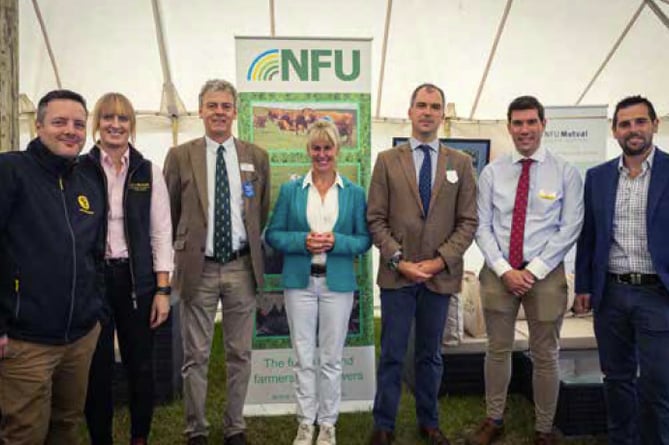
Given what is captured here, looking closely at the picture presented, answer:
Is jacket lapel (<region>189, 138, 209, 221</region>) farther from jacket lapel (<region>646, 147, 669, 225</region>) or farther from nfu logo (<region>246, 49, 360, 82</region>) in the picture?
jacket lapel (<region>646, 147, 669, 225</region>)

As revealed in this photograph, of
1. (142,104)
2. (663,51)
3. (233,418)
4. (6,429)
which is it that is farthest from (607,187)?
(142,104)

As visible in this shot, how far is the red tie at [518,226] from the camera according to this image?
2734 millimetres

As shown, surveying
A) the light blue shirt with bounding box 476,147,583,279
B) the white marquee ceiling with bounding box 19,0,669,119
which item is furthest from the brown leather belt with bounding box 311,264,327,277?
the white marquee ceiling with bounding box 19,0,669,119

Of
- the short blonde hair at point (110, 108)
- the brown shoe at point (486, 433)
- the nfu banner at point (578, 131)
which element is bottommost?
the brown shoe at point (486, 433)

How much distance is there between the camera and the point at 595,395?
299 centimetres

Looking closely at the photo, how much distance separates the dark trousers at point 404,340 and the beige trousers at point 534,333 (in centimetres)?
28

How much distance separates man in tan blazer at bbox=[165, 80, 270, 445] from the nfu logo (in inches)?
26.7

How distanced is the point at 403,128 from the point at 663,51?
101 inches

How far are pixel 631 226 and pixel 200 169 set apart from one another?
6.59 feet

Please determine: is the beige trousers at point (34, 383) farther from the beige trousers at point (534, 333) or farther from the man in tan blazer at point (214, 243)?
the beige trousers at point (534, 333)

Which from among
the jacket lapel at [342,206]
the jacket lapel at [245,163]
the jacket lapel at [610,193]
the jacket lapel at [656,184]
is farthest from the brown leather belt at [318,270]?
the jacket lapel at [656,184]

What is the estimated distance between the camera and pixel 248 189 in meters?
2.70

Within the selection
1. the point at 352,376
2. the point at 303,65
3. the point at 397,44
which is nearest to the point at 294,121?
the point at 303,65

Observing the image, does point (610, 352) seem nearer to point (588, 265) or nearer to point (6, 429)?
point (588, 265)
